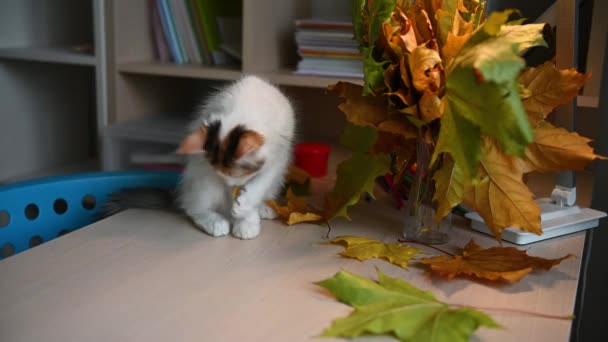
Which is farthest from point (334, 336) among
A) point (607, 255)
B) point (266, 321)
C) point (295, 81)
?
point (607, 255)

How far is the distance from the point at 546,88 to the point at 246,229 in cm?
44

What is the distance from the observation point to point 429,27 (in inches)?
26.3

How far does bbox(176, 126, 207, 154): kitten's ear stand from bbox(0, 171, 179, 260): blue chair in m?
0.28

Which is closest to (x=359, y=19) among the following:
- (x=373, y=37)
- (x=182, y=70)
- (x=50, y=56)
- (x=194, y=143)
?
(x=373, y=37)

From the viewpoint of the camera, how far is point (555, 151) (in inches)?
26.3

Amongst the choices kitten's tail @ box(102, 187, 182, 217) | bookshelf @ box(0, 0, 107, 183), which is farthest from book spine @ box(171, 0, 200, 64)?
kitten's tail @ box(102, 187, 182, 217)

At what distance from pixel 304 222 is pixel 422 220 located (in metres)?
0.18

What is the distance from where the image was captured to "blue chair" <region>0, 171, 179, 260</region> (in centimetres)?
92

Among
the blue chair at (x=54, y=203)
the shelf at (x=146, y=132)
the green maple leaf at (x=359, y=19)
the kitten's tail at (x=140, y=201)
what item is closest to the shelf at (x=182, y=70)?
the shelf at (x=146, y=132)

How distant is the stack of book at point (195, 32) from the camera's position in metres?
1.33

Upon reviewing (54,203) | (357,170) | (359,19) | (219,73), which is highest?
(359,19)

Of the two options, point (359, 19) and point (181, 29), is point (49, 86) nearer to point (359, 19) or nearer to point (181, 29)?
point (181, 29)

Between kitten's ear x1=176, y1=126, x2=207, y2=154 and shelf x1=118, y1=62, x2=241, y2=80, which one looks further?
shelf x1=118, y1=62, x2=241, y2=80

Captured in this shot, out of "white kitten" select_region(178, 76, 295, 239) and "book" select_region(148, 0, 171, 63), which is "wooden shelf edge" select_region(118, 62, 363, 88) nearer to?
"book" select_region(148, 0, 171, 63)
